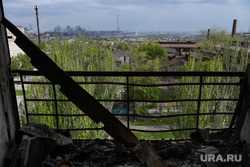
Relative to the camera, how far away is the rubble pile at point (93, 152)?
7.94ft

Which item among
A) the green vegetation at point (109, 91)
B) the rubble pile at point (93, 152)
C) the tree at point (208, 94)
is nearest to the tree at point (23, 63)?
the green vegetation at point (109, 91)

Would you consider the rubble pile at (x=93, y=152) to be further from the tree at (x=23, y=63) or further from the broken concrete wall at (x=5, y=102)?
the tree at (x=23, y=63)

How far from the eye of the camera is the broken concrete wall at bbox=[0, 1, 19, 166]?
2375mm

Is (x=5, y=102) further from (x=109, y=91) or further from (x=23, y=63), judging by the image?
(x=23, y=63)

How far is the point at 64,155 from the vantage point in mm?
2811

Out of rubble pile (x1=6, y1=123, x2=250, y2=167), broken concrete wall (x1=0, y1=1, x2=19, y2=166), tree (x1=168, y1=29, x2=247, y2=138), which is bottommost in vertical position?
tree (x1=168, y1=29, x2=247, y2=138)

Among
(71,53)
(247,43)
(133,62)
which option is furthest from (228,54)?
(71,53)

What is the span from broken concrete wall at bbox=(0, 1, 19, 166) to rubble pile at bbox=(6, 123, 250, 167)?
0.12 m

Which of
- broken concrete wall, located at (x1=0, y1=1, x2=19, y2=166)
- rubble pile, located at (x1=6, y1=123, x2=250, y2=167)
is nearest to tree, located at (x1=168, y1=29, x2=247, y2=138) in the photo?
rubble pile, located at (x1=6, y1=123, x2=250, y2=167)

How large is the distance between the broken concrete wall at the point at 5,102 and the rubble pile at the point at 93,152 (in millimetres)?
119

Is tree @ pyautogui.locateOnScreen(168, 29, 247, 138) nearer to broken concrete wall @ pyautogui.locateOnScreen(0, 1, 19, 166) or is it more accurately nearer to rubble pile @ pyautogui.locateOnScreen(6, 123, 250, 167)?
rubble pile @ pyautogui.locateOnScreen(6, 123, 250, 167)

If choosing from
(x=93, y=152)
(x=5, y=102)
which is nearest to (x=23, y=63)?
(x=5, y=102)

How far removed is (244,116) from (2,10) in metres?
3.29

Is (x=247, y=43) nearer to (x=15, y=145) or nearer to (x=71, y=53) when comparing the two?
(x=71, y=53)
